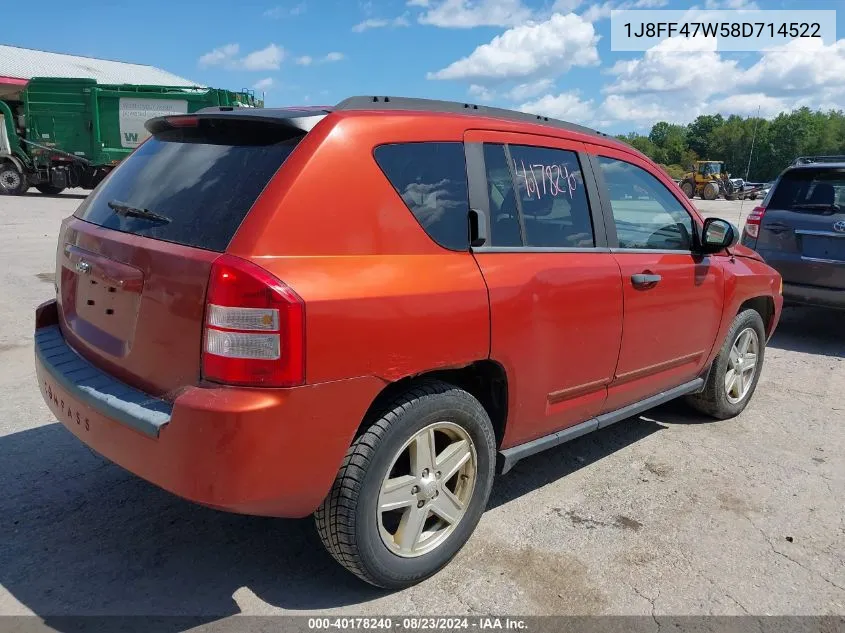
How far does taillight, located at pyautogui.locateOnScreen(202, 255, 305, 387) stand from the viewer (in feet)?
7.08

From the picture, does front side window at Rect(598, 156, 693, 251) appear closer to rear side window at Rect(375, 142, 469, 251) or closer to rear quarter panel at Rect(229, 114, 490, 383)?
rear side window at Rect(375, 142, 469, 251)

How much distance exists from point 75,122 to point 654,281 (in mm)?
21973

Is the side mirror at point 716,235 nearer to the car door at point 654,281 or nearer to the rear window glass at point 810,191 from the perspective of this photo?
the car door at point 654,281

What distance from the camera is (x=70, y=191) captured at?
26672 mm

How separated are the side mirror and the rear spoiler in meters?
2.52

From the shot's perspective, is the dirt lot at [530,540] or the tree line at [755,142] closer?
the dirt lot at [530,540]

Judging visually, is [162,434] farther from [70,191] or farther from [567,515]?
[70,191]

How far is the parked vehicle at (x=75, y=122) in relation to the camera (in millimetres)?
20812

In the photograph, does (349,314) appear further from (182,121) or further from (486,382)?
(182,121)

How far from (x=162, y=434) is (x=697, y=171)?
147ft

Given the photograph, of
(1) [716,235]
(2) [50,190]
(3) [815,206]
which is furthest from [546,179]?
(2) [50,190]

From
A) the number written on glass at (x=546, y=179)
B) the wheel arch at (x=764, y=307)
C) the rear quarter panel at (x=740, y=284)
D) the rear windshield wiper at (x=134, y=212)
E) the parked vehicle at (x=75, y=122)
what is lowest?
the wheel arch at (x=764, y=307)

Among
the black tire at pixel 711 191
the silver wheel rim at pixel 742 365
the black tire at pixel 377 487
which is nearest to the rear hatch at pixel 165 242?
the black tire at pixel 377 487

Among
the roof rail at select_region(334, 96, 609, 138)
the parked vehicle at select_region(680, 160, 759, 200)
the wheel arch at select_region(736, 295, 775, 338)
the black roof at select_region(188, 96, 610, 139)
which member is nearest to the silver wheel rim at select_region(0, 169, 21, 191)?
the black roof at select_region(188, 96, 610, 139)
